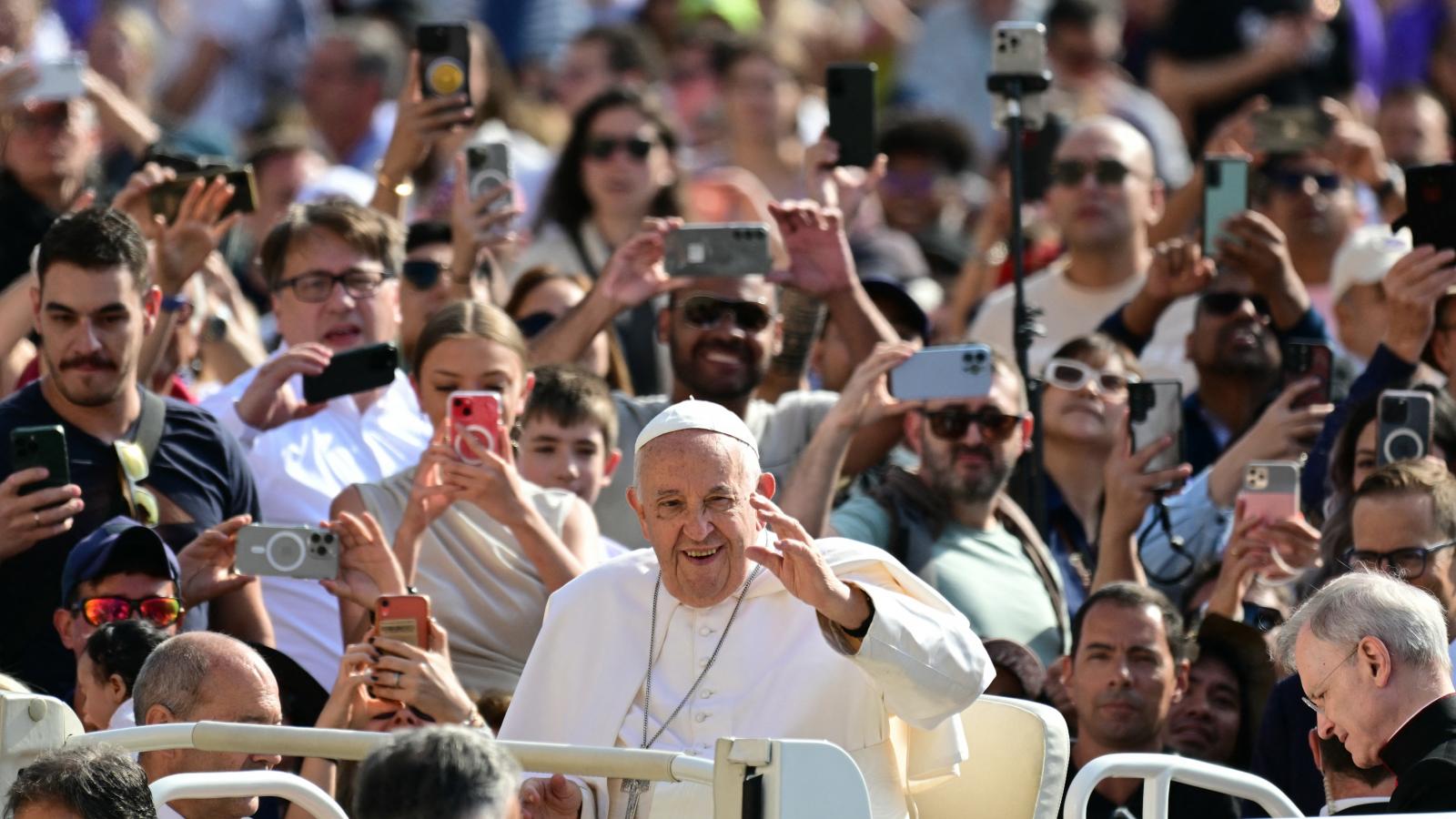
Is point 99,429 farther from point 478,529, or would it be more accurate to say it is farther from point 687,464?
point 687,464

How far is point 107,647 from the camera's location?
6.61m

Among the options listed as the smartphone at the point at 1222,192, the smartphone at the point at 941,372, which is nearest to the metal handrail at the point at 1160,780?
the smartphone at the point at 941,372

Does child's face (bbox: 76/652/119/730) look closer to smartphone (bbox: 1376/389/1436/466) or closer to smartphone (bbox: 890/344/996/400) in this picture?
smartphone (bbox: 890/344/996/400)

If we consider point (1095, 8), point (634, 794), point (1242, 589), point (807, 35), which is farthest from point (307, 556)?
point (807, 35)

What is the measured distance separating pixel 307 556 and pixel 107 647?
0.67 metres

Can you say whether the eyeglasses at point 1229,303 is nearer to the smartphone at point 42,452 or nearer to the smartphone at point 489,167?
the smartphone at point 489,167

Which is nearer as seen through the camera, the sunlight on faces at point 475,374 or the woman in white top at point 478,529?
the woman in white top at point 478,529

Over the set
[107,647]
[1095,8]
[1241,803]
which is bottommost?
[1241,803]

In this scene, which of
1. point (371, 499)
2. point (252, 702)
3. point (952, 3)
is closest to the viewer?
point (252, 702)

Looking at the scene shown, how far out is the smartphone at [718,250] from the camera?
8641 millimetres

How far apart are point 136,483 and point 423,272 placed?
216 centimetres

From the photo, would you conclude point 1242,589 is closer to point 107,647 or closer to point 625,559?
point 625,559

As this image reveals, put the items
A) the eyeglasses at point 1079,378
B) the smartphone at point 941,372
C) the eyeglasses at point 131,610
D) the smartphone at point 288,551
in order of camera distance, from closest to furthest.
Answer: the eyeglasses at point 131,610 → the smartphone at point 288,551 → the smartphone at point 941,372 → the eyeglasses at point 1079,378

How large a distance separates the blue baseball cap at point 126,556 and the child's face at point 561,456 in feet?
4.88
